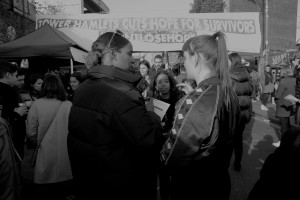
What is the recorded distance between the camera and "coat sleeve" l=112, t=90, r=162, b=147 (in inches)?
68.6

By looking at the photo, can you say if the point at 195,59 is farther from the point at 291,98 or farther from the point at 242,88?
the point at 291,98

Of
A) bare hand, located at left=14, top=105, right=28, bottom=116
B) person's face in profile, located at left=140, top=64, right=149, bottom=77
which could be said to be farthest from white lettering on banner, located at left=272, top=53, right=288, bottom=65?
bare hand, located at left=14, top=105, right=28, bottom=116

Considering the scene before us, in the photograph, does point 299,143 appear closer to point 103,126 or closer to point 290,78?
point 103,126

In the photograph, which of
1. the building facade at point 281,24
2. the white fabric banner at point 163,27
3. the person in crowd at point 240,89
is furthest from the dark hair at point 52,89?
the building facade at point 281,24

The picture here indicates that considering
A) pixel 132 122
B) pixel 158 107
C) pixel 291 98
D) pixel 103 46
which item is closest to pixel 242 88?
pixel 291 98

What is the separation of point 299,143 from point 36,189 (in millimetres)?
4027

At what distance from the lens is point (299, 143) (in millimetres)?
1363

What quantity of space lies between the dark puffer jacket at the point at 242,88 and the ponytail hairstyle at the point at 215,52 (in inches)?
123

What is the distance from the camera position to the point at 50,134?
3.40 metres

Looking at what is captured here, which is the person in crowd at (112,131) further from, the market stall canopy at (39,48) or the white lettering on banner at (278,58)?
the white lettering on banner at (278,58)

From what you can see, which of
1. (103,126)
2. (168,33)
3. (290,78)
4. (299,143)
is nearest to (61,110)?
(103,126)

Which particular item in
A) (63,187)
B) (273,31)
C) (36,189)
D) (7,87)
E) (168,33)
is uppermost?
(273,31)

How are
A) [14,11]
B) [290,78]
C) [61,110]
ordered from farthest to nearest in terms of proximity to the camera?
[14,11] < [290,78] < [61,110]

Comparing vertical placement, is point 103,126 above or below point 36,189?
above
